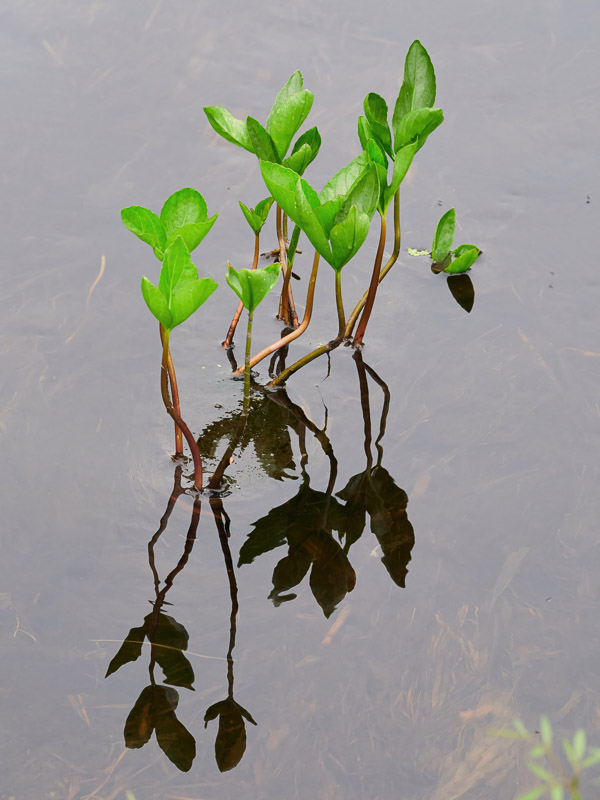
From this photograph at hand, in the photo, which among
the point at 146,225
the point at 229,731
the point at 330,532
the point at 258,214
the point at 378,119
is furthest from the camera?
the point at 258,214

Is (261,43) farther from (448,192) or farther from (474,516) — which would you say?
(474,516)

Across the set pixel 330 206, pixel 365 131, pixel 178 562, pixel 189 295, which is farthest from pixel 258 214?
pixel 178 562

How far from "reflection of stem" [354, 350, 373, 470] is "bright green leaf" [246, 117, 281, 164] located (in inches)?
25.4

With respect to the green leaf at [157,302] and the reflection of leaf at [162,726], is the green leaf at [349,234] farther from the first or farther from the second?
the reflection of leaf at [162,726]

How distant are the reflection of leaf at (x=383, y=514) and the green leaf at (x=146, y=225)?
79 cm

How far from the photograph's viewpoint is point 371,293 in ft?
8.44

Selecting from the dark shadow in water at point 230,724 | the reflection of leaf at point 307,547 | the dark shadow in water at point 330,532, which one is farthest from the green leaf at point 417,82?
the dark shadow in water at point 230,724

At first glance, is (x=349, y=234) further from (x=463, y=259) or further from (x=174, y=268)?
(x=463, y=259)

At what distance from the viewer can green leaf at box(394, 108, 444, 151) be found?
2.33 metres

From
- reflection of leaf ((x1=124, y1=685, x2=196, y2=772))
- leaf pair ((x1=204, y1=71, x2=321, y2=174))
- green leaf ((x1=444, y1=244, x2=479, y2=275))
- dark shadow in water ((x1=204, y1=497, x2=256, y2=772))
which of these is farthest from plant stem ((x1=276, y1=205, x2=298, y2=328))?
reflection of leaf ((x1=124, y1=685, x2=196, y2=772))

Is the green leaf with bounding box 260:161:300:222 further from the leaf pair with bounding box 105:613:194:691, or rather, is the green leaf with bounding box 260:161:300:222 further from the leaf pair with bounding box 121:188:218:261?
the leaf pair with bounding box 105:613:194:691

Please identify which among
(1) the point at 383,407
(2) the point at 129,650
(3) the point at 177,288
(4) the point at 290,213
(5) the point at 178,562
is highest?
(4) the point at 290,213

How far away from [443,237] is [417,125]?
0.61m

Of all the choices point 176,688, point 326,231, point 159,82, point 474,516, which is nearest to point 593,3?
point 159,82
